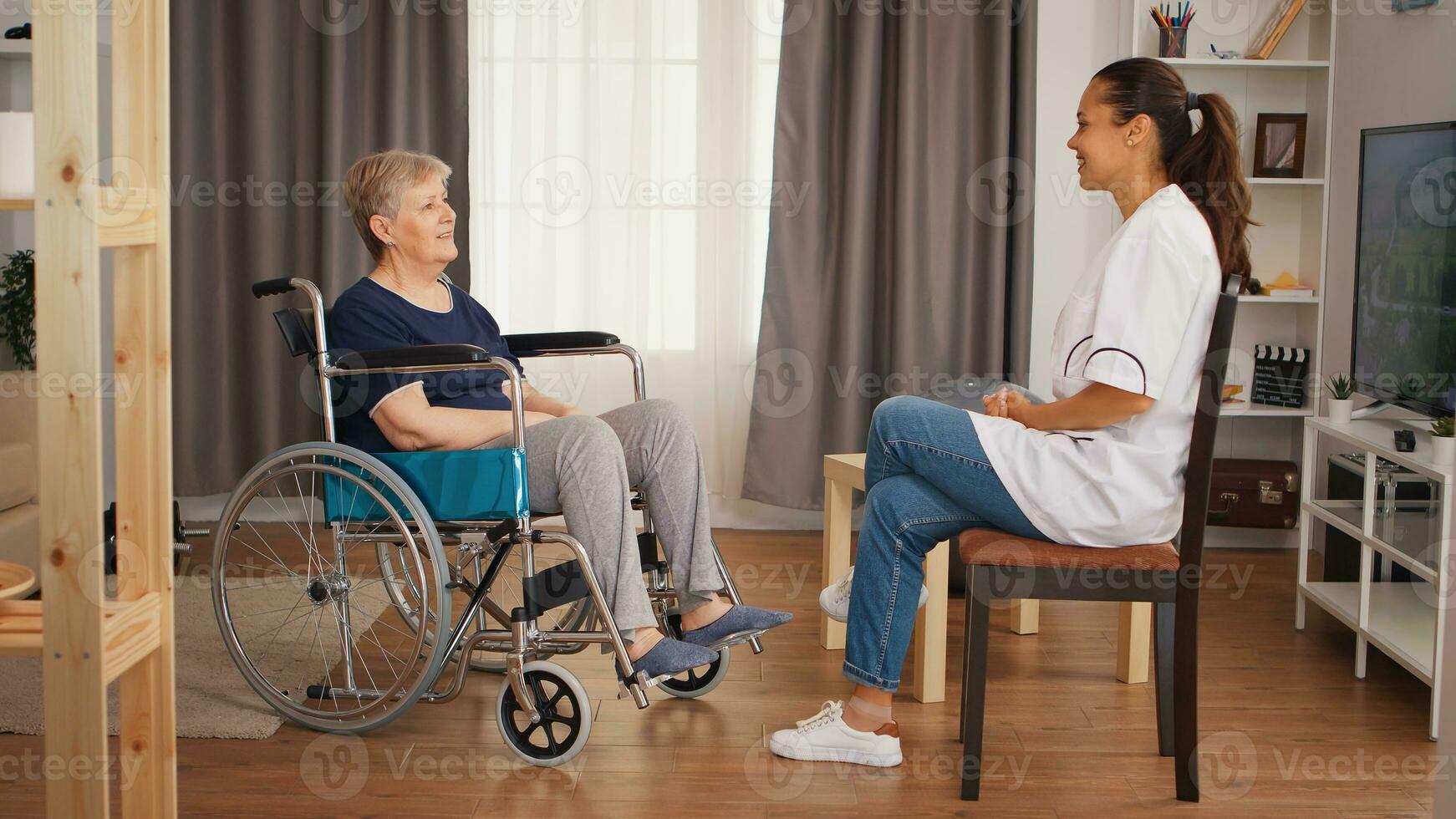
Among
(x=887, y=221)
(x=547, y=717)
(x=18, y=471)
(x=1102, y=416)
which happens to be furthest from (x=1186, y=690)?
(x=18, y=471)

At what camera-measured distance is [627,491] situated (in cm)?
212

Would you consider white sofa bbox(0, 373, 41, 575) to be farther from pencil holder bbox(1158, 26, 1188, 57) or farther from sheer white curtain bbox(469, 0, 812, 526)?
pencil holder bbox(1158, 26, 1188, 57)

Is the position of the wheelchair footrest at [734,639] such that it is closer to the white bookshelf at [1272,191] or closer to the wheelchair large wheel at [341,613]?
the wheelchair large wheel at [341,613]

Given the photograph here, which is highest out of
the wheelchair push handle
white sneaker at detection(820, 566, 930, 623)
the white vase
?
the white vase

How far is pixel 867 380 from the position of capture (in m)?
3.72

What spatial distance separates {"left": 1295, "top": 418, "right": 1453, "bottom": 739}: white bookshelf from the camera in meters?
2.25

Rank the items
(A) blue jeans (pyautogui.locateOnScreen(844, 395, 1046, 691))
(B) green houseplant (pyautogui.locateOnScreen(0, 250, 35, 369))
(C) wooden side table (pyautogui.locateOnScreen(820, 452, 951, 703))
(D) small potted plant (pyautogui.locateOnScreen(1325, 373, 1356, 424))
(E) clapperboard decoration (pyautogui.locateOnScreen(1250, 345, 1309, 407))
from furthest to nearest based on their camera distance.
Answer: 1. (E) clapperboard decoration (pyautogui.locateOnScreen(1250, 345, 1309, 407))
2. (B) green houseplant (pyautogui.locateOnScreen(0, 250, 35, 369))
3. (D) small potted plant (pyautogui.locateOnScreen(1325, 373, 1356, 424))
4. (C) wooden side table (pyautogui.locateOnScreen(820, 452, 951, 703))
5. (A) blue jeans (pyautogui.locateOnScreen(844, 395, 1046, 691))

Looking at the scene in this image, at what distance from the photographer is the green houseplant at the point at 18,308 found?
10.5ft

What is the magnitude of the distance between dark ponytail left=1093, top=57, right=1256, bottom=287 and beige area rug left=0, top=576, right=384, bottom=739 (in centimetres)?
178

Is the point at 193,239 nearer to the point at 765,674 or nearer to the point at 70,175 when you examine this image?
the point at 765,674

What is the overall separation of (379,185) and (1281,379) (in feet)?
8.35

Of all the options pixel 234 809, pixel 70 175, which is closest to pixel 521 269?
pixel 234 809

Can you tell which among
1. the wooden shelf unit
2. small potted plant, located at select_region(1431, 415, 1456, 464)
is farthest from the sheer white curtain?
the wooden shelf unit

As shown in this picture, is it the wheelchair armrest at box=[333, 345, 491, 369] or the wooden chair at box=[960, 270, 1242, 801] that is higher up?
the wheelchair armrest at box=[333, 345, 491, 369]
